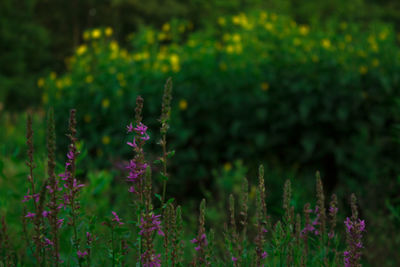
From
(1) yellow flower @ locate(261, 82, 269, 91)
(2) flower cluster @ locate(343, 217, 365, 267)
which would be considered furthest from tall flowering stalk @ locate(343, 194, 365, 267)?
(1) yellow flower @ locate(261, 82, 269, 91)

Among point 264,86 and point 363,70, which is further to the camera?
point 264,86

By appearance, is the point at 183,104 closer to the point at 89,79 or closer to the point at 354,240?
the point at 89,79

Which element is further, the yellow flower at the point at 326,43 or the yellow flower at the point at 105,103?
the yellow flower at the point at 105,103

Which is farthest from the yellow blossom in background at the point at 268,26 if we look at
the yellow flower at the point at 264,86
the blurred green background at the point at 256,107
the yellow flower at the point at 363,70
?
the yellow flower at the point at 363,70

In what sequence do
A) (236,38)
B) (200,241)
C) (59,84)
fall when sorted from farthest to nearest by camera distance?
1. (59,84)
2. (236,38)
3. (200,241)

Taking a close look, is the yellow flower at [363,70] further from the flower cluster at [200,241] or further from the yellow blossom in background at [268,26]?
the flower cluster at [200,241]

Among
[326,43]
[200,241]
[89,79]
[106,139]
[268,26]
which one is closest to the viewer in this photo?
[200,241]

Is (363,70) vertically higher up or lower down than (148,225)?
higher up

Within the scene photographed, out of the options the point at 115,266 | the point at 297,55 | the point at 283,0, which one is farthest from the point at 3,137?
the point at 283,0

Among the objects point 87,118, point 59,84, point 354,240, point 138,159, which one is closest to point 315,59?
point 87,118

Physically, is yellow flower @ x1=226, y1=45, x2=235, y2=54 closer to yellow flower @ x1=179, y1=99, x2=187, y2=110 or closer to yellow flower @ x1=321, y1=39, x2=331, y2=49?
yellow flower @ x1=179, y1=99, x2=187, y2=110

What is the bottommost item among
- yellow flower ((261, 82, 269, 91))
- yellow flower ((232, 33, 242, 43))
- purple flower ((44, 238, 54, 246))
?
purple flower ((44, 238, 54, 246))

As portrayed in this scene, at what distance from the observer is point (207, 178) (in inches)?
242

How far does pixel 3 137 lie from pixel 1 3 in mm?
10852
